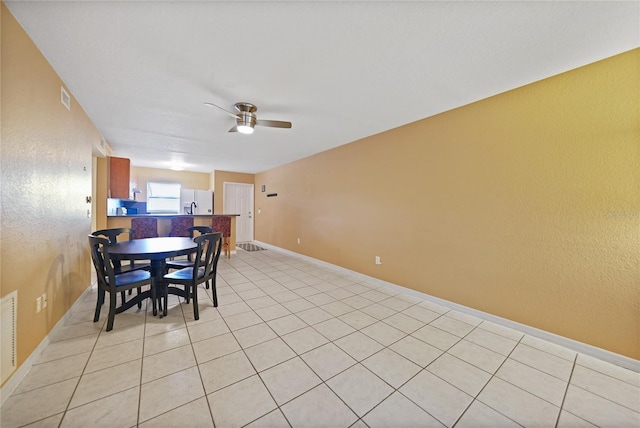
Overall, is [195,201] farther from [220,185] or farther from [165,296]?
[165,296]

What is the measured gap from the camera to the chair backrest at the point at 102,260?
217 cm

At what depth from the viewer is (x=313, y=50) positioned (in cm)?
179

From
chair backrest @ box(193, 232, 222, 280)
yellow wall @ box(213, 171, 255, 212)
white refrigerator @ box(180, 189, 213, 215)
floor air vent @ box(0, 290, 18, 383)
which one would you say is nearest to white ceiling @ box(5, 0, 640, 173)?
chair backrest @ box(193, 232, 222, 280)

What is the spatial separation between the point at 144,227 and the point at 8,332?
340 cm

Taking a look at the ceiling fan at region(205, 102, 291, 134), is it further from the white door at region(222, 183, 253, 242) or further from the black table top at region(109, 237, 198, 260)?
the white door at region(222, 183, 253, 242)

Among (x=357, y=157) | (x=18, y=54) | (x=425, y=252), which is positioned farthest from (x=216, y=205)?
(x=425, y=252)

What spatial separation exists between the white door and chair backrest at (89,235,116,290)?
519 centimetres

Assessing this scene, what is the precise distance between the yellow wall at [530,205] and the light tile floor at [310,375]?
1.32 ft

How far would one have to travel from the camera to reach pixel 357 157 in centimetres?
403

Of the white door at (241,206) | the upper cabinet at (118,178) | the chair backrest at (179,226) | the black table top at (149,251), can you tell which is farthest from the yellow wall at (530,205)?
the white door at (241,206)

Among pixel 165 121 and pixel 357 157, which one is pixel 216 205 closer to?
pixel 165 121

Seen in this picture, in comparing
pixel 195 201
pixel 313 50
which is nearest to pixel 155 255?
pixel 313 50

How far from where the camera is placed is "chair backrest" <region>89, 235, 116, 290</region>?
217 cm

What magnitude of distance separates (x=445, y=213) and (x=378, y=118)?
1.55 metres
